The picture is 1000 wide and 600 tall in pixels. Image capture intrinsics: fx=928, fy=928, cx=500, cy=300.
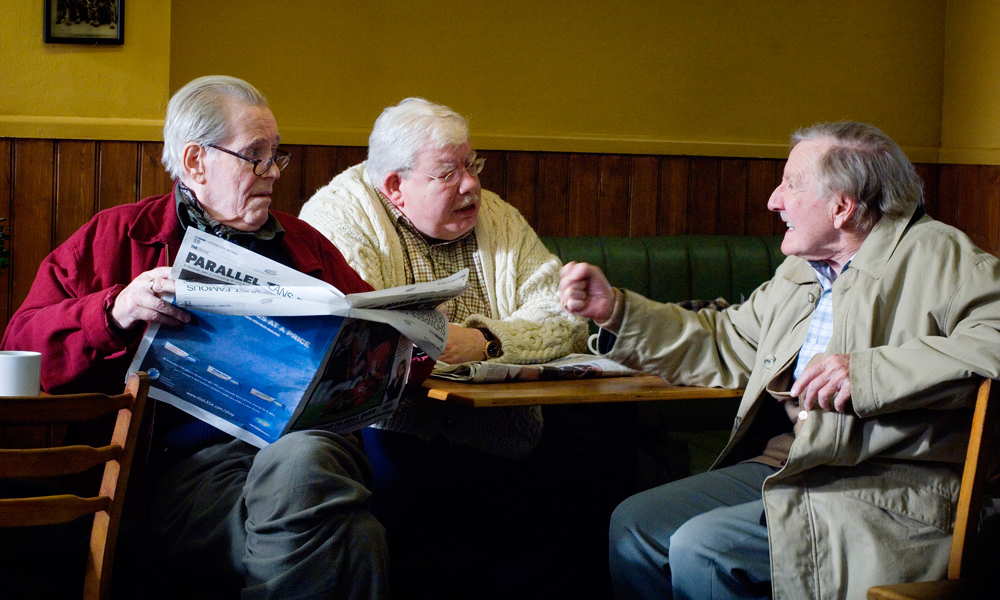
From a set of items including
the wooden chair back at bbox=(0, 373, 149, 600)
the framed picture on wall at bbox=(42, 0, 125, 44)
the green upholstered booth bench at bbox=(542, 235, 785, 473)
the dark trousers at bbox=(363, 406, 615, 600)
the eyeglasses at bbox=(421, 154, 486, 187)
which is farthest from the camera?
the green upholstered booth bench at bbox=(542, 235, 785, 473)

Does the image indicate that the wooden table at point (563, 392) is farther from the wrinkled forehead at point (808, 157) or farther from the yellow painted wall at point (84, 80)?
the yellow painted wall at point (84, 80)

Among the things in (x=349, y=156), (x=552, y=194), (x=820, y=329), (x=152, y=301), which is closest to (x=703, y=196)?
(x=552, y=194)

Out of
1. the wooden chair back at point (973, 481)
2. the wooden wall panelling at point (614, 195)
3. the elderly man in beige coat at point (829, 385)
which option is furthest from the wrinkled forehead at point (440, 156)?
the wooden chair back at point (973, 481)

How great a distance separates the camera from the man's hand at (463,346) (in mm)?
2207

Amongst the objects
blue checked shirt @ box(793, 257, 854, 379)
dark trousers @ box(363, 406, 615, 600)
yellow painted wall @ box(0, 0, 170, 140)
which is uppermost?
yellow painted wall @ box(0, 0, 170, 140)

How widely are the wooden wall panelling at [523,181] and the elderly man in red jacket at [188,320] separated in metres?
1.44

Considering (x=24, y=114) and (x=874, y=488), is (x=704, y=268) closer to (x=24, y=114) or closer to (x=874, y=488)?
(x=874, y=488)

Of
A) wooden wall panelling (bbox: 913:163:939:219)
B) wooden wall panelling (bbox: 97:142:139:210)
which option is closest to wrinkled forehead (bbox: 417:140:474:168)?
wooden wall panelling (bbox: 97:142:139:210)

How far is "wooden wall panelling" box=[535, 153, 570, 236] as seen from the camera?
3.58 meters

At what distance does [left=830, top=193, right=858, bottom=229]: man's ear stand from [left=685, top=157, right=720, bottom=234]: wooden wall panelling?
1811 millimetres

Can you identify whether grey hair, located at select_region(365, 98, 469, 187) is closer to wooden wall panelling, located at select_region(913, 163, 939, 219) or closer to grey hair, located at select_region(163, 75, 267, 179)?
grey hair, located at select_region(163, 75, 267, 179)

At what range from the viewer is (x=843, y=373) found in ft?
5.70

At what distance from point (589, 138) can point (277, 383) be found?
7.60 feet

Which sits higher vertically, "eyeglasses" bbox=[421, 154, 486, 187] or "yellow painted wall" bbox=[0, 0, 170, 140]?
"yellow painted wall" bbox=[0, 0, 170, 140]
